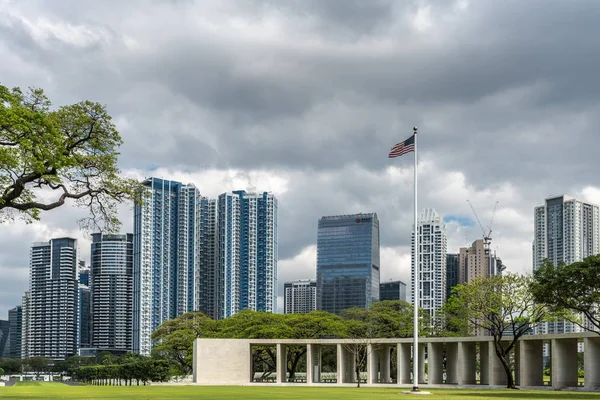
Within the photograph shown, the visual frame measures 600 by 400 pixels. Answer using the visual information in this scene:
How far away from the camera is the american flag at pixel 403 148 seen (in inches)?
1709

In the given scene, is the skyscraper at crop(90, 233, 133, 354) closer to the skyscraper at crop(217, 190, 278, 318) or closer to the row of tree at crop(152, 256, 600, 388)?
the skyscraper at crop(217, 190, 278, 318)

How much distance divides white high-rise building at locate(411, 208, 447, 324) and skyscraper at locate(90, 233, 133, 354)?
67.2 metres

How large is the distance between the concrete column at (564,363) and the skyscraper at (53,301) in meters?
145

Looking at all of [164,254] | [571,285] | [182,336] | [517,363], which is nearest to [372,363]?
[517,363]

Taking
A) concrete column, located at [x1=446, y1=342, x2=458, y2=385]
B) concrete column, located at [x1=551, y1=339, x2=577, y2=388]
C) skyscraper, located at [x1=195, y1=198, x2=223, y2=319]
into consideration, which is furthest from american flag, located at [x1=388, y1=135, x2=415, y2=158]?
skyscraper, located at [x1=195, y1=198, x2=223, y2=319]

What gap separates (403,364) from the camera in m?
70.5

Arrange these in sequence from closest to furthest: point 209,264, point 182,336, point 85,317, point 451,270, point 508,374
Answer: point 508,374 < point 182,336 < point 209,264 < point 451,270 < point 85,317

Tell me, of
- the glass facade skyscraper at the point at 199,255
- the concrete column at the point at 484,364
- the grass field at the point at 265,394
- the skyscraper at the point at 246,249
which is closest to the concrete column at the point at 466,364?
the concrete column at the point at 484,364

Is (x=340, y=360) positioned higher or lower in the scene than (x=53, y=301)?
lower

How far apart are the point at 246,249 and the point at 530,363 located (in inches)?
4040

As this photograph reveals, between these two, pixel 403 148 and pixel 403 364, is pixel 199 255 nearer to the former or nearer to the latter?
pixel 403 364

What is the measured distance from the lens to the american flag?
43406 millimetres

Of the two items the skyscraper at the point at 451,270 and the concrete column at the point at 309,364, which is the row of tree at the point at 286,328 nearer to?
the concrete column at the point at 309,364

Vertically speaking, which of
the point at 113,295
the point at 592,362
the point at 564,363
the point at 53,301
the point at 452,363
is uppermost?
the point at 113,295
